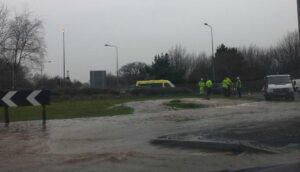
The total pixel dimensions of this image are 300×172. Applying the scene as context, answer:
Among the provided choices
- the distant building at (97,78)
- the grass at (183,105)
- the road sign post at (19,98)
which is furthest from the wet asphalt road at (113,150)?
the distant building at (97,78)

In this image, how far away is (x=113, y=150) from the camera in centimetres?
1331

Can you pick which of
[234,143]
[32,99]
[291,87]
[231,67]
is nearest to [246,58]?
[231,67]

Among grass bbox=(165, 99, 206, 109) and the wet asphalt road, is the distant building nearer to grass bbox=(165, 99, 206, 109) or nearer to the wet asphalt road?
grass bbox=(165, 99, 206, 109)

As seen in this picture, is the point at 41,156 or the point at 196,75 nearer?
the point at 41,156

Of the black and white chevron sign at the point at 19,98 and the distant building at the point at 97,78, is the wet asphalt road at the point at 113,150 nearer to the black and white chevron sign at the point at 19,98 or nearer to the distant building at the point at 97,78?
the black and white chevron sign at the point at 19,98

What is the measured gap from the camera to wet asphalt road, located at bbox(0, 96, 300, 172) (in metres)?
10.8

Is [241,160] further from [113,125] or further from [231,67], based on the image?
[231,67]

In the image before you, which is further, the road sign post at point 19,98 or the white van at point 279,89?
the white van at point 279,89

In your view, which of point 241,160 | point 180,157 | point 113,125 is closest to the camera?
point 241,160

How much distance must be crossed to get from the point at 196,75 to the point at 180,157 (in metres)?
105

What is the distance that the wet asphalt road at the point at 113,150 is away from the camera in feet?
35.3

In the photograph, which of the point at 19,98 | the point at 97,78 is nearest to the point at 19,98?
the point at 19,98

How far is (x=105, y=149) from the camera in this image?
1362 centimetres

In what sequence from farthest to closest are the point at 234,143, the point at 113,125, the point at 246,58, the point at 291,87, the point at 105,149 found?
the point at 246,58 → the point at 291,87 → the point at 113,125 → the point at 105,149 → the point at 234,143
